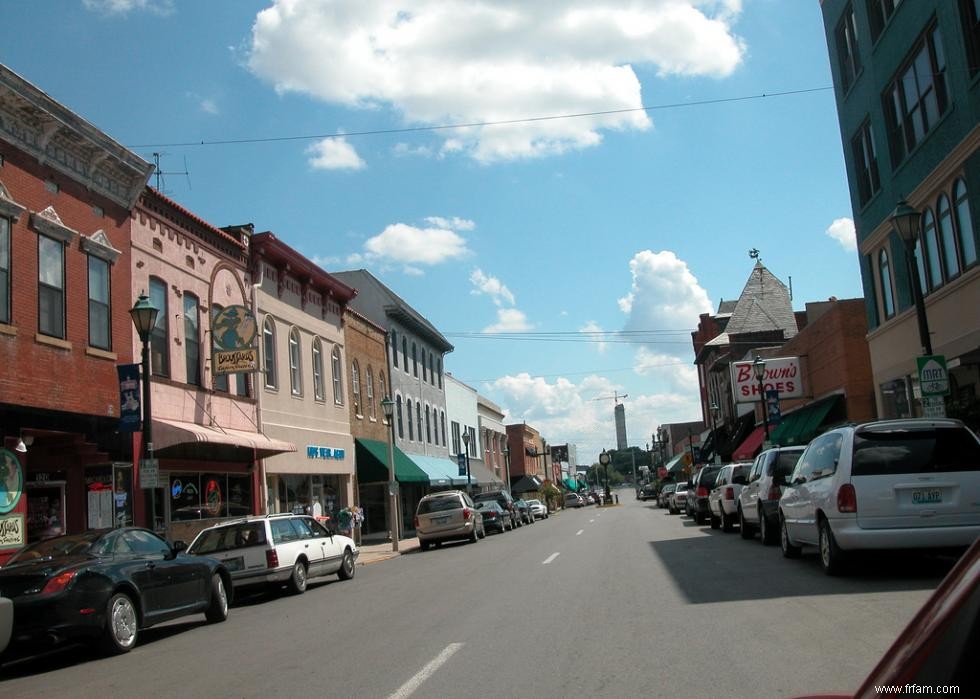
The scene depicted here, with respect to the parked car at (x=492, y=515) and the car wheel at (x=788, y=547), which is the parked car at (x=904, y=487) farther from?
the parked car at (x=492, y=515)

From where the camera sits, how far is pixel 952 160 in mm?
19203

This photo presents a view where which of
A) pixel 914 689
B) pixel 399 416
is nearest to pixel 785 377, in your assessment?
pixel 399 416

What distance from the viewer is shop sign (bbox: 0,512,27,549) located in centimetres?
1628

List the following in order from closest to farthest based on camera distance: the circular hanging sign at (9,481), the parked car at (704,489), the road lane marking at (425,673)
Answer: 1. the road lane marking at (425,673)
2. the circular hanging sign at (9,481)
3. the parked car at (704,489)

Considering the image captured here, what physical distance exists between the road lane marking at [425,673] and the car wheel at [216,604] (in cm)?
573

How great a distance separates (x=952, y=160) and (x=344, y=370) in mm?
23155

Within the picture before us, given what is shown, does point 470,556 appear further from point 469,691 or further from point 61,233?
point 469,691

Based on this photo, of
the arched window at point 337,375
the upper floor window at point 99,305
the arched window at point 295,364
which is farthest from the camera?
the arched window at point 337,375

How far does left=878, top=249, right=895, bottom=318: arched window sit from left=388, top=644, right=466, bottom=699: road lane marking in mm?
19660

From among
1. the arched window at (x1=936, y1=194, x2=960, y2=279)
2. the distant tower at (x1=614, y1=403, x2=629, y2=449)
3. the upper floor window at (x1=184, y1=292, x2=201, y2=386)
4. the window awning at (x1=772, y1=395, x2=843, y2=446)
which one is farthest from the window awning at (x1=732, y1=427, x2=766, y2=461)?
the distant tower at (x1=614, y1=403, x2=629, y2=449)

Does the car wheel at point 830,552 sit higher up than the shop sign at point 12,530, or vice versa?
the shop sign at point 12,530

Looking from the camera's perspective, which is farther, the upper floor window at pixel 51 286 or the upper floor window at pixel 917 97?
the upper floor window at pixel 917 97

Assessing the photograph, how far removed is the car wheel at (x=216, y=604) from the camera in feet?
44.8

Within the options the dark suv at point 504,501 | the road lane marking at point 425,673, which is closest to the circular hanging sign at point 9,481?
the road lane marking at point 425,673
